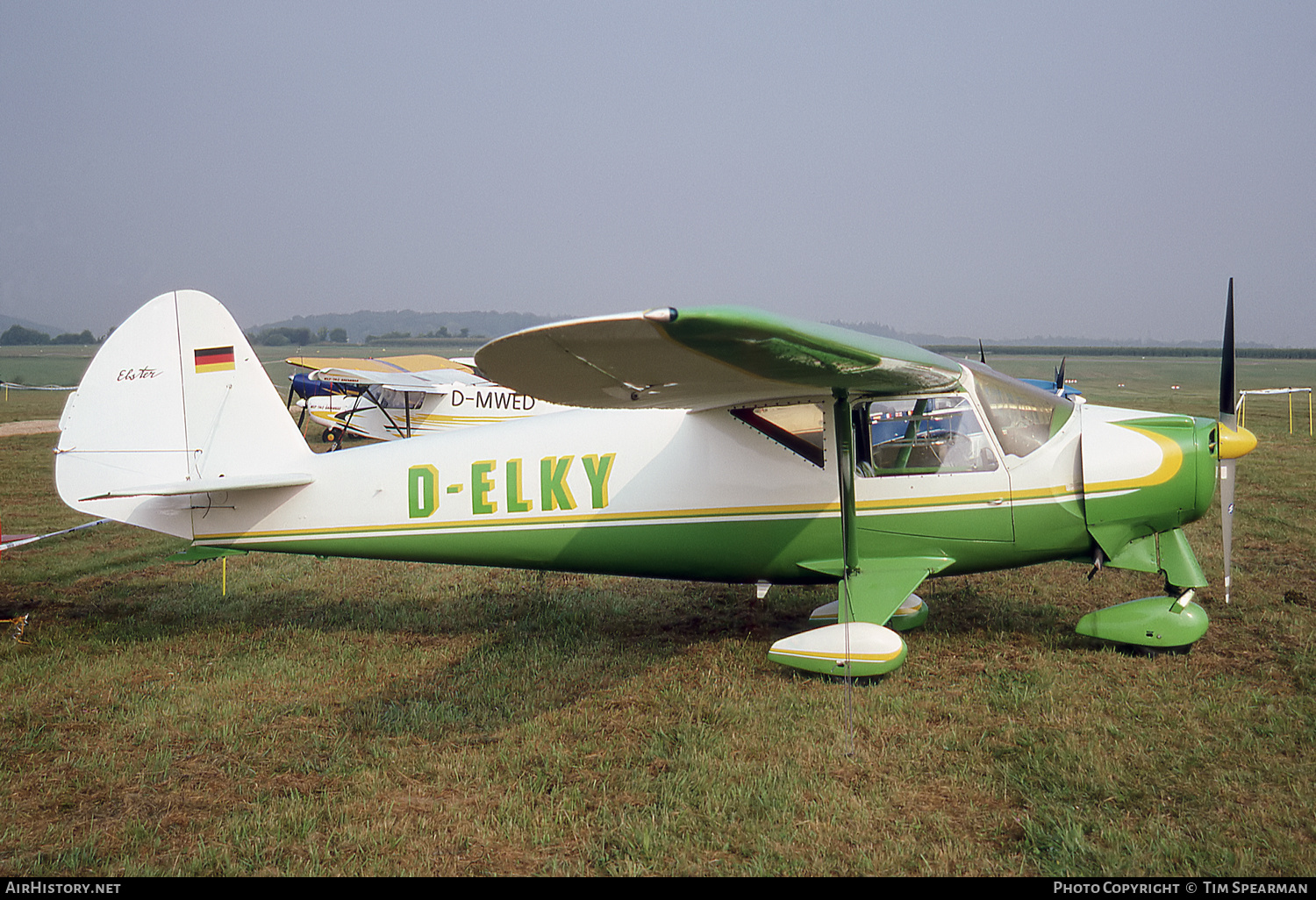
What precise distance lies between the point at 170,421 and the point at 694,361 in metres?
4.81

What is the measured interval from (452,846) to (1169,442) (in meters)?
5.26

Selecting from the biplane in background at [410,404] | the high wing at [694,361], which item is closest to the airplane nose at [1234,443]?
the high wing at [694,361]

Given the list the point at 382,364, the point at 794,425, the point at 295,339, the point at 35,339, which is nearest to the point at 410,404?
the point at 382,364

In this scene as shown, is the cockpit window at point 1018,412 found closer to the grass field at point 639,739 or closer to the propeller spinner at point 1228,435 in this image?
the propeller spinner at point 1228,435

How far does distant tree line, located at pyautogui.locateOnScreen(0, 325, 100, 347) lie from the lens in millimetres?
139550

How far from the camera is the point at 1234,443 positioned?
5633 millimetres

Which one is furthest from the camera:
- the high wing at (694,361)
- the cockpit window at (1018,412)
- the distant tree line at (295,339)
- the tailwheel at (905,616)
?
the distant tree line at (295,339)

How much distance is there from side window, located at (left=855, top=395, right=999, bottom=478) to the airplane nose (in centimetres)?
159

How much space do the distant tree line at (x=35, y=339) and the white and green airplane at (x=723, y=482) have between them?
522ft

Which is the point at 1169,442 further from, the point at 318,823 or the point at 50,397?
the point at 50,397

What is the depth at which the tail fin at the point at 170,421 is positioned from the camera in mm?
6305

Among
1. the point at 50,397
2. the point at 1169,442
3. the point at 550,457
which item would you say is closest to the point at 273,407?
the point at 550,457

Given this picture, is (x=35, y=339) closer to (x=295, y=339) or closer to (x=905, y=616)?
(x=295, y=339)

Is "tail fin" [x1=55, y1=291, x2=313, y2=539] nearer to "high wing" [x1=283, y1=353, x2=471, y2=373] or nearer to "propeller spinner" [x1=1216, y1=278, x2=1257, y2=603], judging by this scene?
"propeller spinner" [x1=1216, y1=278, x2=1257, y2=603]
